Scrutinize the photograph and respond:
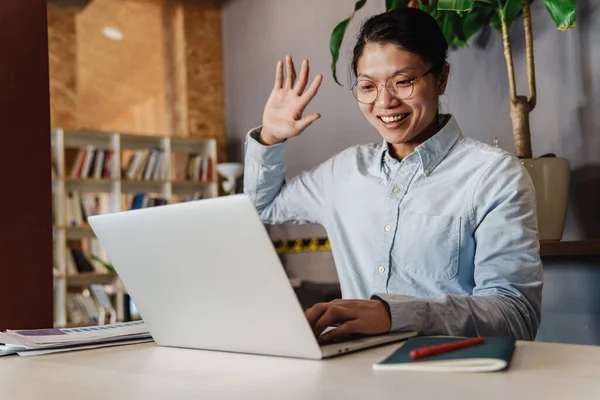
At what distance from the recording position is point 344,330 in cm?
106

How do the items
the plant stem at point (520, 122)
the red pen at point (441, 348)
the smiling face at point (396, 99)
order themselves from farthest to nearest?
the plant stem at point (520, 122) < the smiling face at point (396, 99) < the red pen at point (441, 348)

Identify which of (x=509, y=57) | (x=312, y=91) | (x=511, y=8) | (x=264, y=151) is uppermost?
(x=511, y=8)

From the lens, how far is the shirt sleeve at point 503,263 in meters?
1.30

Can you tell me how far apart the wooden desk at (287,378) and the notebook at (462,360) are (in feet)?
0.04

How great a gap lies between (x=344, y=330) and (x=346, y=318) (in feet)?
0.07

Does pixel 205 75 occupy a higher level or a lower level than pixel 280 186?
higher

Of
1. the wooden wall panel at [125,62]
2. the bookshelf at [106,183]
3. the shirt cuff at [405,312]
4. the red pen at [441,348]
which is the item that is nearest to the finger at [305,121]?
the shirt cuff at [405,312]

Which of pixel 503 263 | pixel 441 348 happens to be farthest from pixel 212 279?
pixel 503 263

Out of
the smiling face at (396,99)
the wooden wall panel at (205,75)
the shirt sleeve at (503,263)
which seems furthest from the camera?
the wooden wall panel at (205,75)

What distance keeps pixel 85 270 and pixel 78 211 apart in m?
0.48

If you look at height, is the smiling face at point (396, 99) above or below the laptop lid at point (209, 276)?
above

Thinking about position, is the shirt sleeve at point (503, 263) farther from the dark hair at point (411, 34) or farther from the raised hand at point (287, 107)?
the raised hand at point (287, 107)

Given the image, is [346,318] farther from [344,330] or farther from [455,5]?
[455,5]

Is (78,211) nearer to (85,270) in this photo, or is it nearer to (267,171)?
(85,270)
